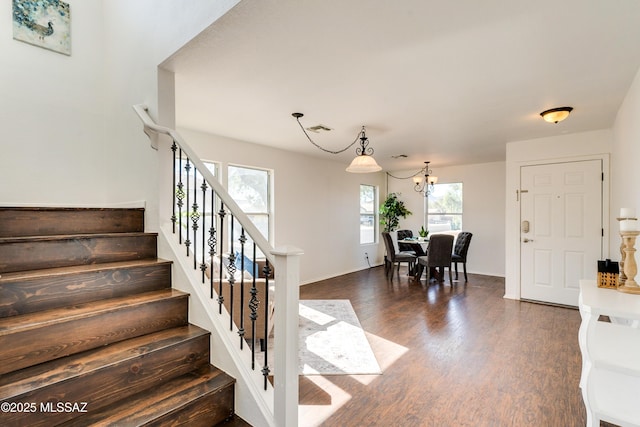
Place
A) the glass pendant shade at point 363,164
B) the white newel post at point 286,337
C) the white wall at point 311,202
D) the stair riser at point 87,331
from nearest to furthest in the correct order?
1. the stair riser at point 87,331
2. the white newel post at point 286,337
3. the glass pendant shade at point 363,164
4. the white wall at point 311,202

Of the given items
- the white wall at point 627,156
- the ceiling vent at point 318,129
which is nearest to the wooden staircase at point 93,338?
the ceiling vent at point 318,129

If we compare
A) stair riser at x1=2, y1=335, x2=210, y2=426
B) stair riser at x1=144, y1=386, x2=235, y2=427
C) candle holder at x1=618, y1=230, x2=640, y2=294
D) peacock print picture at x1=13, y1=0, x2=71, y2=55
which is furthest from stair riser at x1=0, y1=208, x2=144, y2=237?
candle holder at x1=618, y1=230, x2=640, y2=294

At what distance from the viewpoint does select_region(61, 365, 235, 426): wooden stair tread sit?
130cm

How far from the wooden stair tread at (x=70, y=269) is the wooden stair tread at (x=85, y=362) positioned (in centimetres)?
44

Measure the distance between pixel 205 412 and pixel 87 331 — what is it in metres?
0.71

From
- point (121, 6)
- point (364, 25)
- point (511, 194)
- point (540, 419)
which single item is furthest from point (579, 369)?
point (121, 6)

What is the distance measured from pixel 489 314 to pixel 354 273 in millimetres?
3122

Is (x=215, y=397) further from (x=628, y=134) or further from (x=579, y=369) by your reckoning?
(x=628, y=134)

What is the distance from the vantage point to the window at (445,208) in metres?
6.95

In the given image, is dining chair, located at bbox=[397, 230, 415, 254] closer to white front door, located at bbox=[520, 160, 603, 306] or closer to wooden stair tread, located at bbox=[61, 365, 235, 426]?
white front door, located at bbox=[520, 160, 603, 306]

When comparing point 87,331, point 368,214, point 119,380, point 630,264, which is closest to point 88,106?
point 87,331

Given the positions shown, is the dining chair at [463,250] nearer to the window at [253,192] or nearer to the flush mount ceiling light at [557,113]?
the flush mount ceiling light at [557,113]

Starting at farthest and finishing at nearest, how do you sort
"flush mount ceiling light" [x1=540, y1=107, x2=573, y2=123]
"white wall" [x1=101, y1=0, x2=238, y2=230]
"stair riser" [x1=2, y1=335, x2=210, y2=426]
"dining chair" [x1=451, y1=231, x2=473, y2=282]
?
"dining chair" [x1=451, y1=231, x2=473, y2=282]
"flush mount ceiling light" [x1=540, y1=107, x2=573, y2=123]
"white wall" [x1=101, y1=0, x2=238, y2=230]
"stair riser" [x1=2, y1=335, x2=210, y2=426]

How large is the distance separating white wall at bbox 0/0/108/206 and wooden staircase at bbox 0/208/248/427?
79cm
